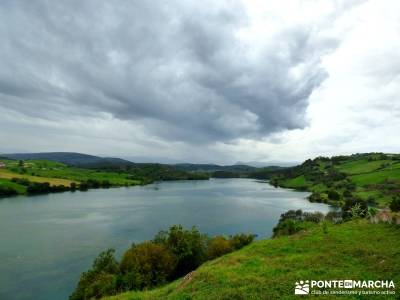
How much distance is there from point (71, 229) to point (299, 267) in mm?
71884

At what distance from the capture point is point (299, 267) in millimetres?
18156

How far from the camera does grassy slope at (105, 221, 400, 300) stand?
1511 cm

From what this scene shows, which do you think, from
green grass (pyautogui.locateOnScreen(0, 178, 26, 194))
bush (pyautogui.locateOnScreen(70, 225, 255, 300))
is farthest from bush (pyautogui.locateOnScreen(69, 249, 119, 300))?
green grass (pyautogui.locateOnScreen(0, 178, 26, 194))

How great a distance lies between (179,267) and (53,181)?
513ft

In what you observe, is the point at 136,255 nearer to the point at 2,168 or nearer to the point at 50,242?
the point at 50,242

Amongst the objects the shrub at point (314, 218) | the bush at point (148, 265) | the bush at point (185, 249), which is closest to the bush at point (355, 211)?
the shrub at point (314, 218)

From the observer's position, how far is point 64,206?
367ft

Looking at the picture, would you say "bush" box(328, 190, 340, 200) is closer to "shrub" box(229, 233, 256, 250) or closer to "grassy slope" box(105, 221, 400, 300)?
"shrub" box(229, 233, 256, 250)

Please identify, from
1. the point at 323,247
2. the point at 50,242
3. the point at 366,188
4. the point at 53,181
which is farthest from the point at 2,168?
the point at 366,188

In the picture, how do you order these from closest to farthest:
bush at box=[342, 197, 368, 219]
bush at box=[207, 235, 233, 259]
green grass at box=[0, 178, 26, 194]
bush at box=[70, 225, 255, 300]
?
1. bush at box=[70, 225, 255, 300]
2. bush at box=[207, 235, 233, 259]
3. bush at box=[342, 197, 368, 219]
4. green grass at box=[0, 178, 26, 194]

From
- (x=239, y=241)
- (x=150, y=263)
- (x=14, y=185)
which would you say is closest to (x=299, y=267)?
(x=150, y=263)

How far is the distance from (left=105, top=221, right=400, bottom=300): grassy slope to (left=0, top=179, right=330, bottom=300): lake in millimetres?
29613

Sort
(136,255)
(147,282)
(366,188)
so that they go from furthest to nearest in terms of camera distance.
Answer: (366,188) → (136,255) → (147,282)

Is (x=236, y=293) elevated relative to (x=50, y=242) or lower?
elevated
